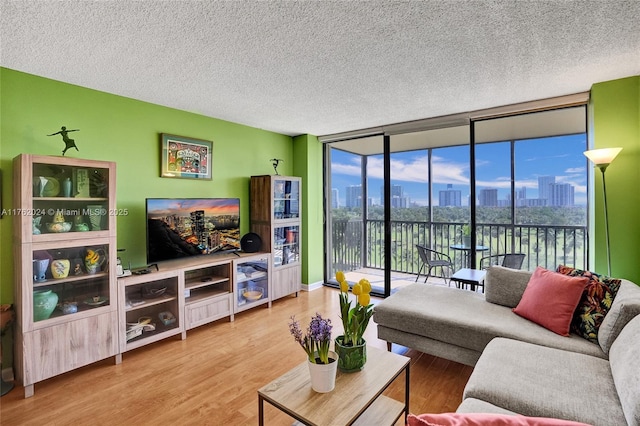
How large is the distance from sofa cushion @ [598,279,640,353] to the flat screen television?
3.35 m

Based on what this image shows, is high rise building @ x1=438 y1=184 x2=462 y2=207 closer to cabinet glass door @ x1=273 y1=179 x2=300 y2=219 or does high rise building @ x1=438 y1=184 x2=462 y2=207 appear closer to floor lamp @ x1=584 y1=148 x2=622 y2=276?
floor lamp @ x1=584 y1=148 x2=622 y2=276

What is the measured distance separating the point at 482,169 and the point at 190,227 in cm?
375

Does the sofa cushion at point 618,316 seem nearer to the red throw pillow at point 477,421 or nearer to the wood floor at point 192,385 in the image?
the wood floor at point 192,385

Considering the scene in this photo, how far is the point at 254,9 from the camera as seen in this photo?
162cm

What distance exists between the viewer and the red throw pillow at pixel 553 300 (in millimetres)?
2027

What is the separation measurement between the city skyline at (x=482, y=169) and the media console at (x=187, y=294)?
6.49 feet

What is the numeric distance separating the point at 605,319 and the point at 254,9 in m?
2.71

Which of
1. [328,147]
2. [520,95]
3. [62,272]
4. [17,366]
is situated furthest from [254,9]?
[328,147]

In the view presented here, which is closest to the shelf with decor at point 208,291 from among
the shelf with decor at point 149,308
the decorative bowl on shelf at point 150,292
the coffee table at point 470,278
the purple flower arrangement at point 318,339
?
the shelf with decor at point 149,308

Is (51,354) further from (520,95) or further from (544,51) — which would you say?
(520,95)

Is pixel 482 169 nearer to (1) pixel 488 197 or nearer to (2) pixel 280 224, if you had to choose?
(1) pixel 488 197

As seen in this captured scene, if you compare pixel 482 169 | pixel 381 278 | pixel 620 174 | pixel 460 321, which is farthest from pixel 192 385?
pixel 482 169

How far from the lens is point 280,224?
410 centimetres

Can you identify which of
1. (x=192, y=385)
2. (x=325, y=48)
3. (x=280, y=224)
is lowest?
(x=192, y=385)
